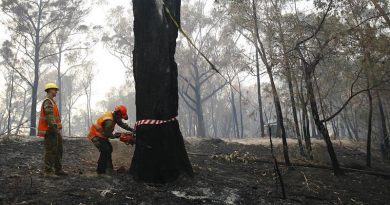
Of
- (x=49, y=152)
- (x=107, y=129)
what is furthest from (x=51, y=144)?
(x=107, y=129)

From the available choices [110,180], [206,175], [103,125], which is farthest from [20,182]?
[206,175]

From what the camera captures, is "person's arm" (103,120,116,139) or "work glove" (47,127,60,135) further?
"person's arm" (103,120,116,139)

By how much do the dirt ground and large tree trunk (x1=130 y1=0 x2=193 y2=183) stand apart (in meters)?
0.32

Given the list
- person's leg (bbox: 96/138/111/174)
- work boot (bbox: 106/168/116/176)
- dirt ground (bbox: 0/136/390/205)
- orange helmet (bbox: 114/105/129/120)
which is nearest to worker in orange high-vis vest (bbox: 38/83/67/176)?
dirt ground (bbox: 0/136/390/205)

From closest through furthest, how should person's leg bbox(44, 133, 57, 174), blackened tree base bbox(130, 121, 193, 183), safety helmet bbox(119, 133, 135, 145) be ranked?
blackened tree base bbox(130, 121, 193, 183), person's leg bbox(44, 133, 57, 174), safety helmet bbox(119, 133, 135, 145)

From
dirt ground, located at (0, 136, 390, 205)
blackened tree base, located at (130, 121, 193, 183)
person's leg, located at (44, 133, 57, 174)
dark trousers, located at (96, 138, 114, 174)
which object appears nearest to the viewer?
dirt ground, located at (0, 136, 390, 205)

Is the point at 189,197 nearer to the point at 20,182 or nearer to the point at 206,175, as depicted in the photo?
the point at 206,175

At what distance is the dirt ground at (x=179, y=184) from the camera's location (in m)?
5.67

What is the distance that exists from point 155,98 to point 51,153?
90.7 inches

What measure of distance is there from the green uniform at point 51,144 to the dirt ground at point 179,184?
292 millimetres

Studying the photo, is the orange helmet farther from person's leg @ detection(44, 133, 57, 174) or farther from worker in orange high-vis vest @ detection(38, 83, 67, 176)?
person's leg @ detection(44, 133, 57, 174)

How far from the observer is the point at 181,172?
7039 millimetres

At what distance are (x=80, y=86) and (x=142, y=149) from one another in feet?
167

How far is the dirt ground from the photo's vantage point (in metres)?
5.67
